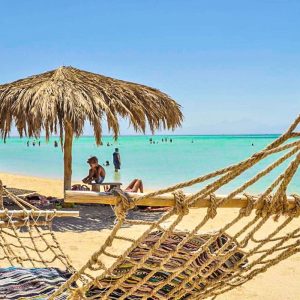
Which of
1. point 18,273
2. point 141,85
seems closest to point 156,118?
point 141,85

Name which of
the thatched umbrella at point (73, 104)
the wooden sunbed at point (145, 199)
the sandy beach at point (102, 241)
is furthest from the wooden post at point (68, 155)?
the wooden sunbed at point (145, 199)

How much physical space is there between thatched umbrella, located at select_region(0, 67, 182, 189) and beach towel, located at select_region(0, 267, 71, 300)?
336 cm

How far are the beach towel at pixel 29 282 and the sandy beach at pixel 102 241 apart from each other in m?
1.25

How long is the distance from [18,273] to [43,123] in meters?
3.46

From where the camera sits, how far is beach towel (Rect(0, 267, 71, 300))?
7.61ft

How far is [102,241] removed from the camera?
15.6 feet

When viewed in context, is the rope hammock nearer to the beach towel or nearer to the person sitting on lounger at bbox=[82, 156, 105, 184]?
the beach towel

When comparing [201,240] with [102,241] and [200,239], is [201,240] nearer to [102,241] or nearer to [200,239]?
[200,239]

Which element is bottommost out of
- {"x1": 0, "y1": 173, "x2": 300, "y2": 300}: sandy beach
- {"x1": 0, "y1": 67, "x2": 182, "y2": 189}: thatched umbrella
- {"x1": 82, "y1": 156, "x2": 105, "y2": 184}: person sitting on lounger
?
{"x1": 0, "y1": 173, "x2": 300, "y2": 300}: sandy beach

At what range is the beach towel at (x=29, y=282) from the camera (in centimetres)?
232

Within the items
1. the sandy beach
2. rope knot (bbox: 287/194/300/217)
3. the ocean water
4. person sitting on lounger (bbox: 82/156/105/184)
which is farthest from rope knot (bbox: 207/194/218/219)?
the ocean water

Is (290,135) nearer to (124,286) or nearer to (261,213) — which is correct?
(261,213)

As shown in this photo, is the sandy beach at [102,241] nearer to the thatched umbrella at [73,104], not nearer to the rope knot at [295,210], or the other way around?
the thatched umbrella at [73,104]

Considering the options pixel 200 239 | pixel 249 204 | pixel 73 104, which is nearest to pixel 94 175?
pixel 73 104
